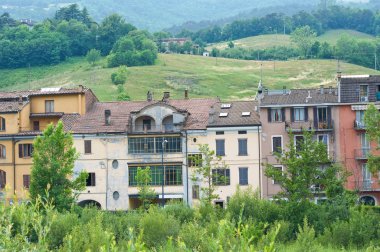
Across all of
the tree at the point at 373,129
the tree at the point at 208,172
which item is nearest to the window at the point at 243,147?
the tree at the point at 208,172

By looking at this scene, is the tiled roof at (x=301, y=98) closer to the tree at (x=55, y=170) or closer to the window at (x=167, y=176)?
the window at (x=167, y=176)

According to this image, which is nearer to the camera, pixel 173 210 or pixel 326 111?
pixel 173 210

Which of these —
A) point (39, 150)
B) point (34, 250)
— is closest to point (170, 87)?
point (39, 150)

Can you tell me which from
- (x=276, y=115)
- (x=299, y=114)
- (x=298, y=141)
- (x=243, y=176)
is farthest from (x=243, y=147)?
(x=298, y=141)

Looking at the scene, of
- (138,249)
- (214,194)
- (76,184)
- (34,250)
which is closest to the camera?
(138,249)

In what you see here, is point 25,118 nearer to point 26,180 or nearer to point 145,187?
point 26,180

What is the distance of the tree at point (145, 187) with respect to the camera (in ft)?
235

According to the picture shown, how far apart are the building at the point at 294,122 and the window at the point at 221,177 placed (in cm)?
279

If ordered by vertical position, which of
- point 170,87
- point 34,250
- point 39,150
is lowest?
point 34,250

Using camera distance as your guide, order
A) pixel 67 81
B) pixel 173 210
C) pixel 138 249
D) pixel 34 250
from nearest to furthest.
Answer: pixel 138 249 < pixel 34 250 < pixel 173 210 < pixel 67 81

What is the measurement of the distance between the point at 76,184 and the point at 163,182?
37.0 ft

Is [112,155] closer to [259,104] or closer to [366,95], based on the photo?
[259,104]

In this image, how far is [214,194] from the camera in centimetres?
7350

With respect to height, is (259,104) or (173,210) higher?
(259,104)
